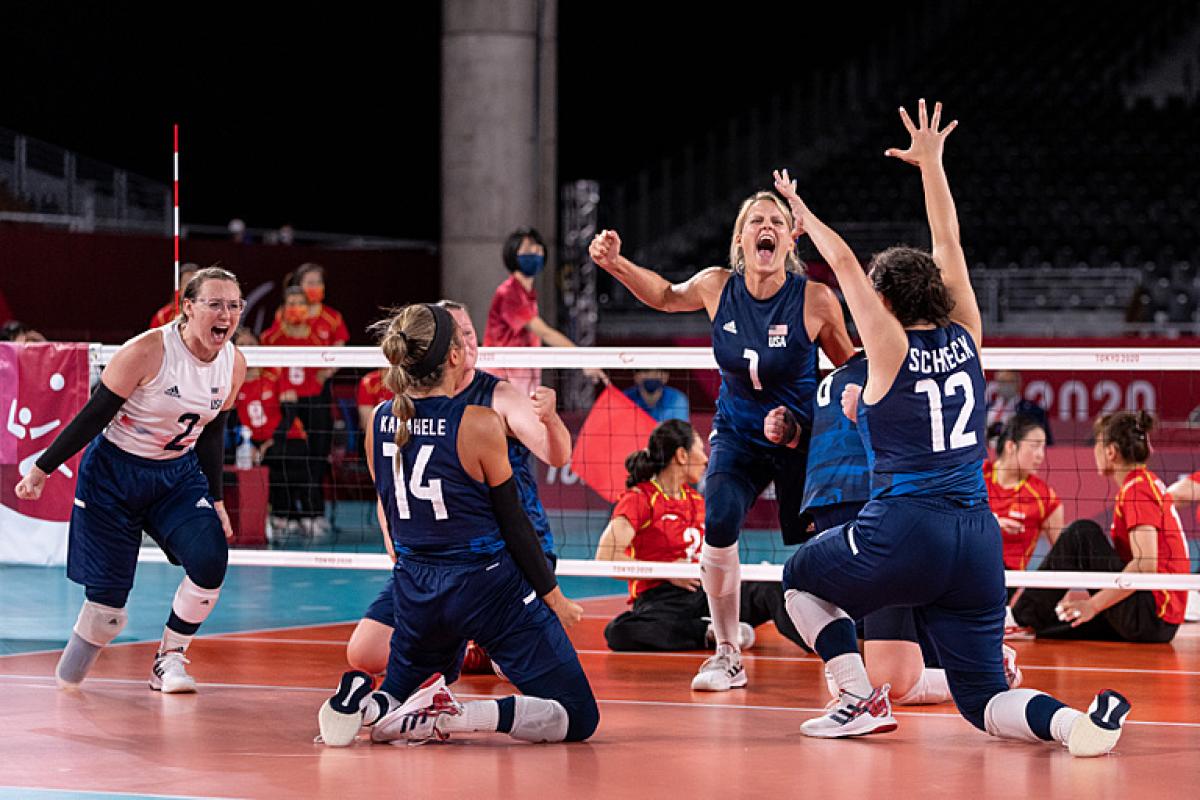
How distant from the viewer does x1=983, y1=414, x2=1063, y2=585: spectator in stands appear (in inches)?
340

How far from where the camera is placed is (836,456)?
251 inches

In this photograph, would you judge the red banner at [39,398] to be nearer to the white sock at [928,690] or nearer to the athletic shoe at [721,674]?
the athletic shoe at [721,674]

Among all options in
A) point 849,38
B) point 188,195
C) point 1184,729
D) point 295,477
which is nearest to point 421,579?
point 1184,729

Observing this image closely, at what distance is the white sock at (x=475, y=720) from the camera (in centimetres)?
559

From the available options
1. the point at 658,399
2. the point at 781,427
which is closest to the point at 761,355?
the point at 781,427

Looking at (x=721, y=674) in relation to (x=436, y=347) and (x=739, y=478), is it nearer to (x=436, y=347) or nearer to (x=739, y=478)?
(x=739, y=478)

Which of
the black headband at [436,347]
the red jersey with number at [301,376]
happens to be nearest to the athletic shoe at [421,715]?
the black headband at [436,347]

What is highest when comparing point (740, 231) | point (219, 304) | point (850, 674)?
point (740, 231)

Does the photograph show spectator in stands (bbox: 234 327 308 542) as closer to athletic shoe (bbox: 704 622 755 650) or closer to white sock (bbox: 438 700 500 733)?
athletic shoe (bbox: 704 622 755 650)

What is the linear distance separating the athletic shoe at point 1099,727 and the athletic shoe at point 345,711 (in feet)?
7.54

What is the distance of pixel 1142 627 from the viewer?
8312mm

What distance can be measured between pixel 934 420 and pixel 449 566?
1624mm

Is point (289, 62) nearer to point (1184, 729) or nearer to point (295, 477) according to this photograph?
point (295, 477)

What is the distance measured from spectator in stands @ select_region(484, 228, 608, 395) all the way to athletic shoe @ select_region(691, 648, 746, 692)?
4.12 metres
